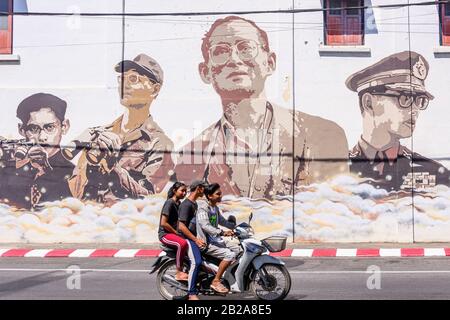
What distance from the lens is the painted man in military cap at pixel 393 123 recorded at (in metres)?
19.2

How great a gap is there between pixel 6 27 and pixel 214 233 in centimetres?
1219

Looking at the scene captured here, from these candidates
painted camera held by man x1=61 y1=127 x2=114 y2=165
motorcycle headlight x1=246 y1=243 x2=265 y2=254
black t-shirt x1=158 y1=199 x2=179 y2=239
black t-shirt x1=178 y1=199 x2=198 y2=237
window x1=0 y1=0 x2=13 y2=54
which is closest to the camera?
motorcycle headlight x1=246 y1=243 x2=265 y2=254

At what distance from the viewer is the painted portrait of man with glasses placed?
65.1ft

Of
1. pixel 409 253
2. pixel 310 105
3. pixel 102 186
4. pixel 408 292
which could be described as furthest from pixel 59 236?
pixel 408 292

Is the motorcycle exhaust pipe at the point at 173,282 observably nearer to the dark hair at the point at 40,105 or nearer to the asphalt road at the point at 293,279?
the asphalt road at the point at 293,279

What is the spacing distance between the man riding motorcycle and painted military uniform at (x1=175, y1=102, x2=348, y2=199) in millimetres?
8740

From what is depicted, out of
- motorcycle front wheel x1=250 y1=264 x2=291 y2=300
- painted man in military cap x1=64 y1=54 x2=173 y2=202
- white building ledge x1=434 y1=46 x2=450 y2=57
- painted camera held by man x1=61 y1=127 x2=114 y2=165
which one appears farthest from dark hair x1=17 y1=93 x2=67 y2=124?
motorcycle front wheel x1=250 y1=264 x2=291 y2=300

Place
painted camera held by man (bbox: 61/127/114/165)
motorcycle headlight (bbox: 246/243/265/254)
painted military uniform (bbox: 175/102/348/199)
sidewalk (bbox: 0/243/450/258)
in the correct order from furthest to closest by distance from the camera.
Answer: painted camera held by man (bbox: 61/127/114/165) → painted military uniform (bbox: 175/102/348/199) → sidewalk (bbox: 0/243/450/258) → motorcycle headlight (bbox: 246/243/265/254)

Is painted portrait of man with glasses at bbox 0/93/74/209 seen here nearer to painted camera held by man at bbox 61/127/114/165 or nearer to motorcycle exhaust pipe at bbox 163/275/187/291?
painted camera held by man at bbox 61/127/114/165

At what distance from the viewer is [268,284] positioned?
1050cm

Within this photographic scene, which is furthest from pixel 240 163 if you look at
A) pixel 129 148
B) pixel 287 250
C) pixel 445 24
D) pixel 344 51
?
pixel 445 24

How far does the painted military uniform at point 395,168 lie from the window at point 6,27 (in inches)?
377

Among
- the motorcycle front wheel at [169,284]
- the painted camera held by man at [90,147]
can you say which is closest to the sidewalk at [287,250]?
the painted camera held by man at [90,147]

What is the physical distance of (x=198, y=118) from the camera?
19.6 meters
